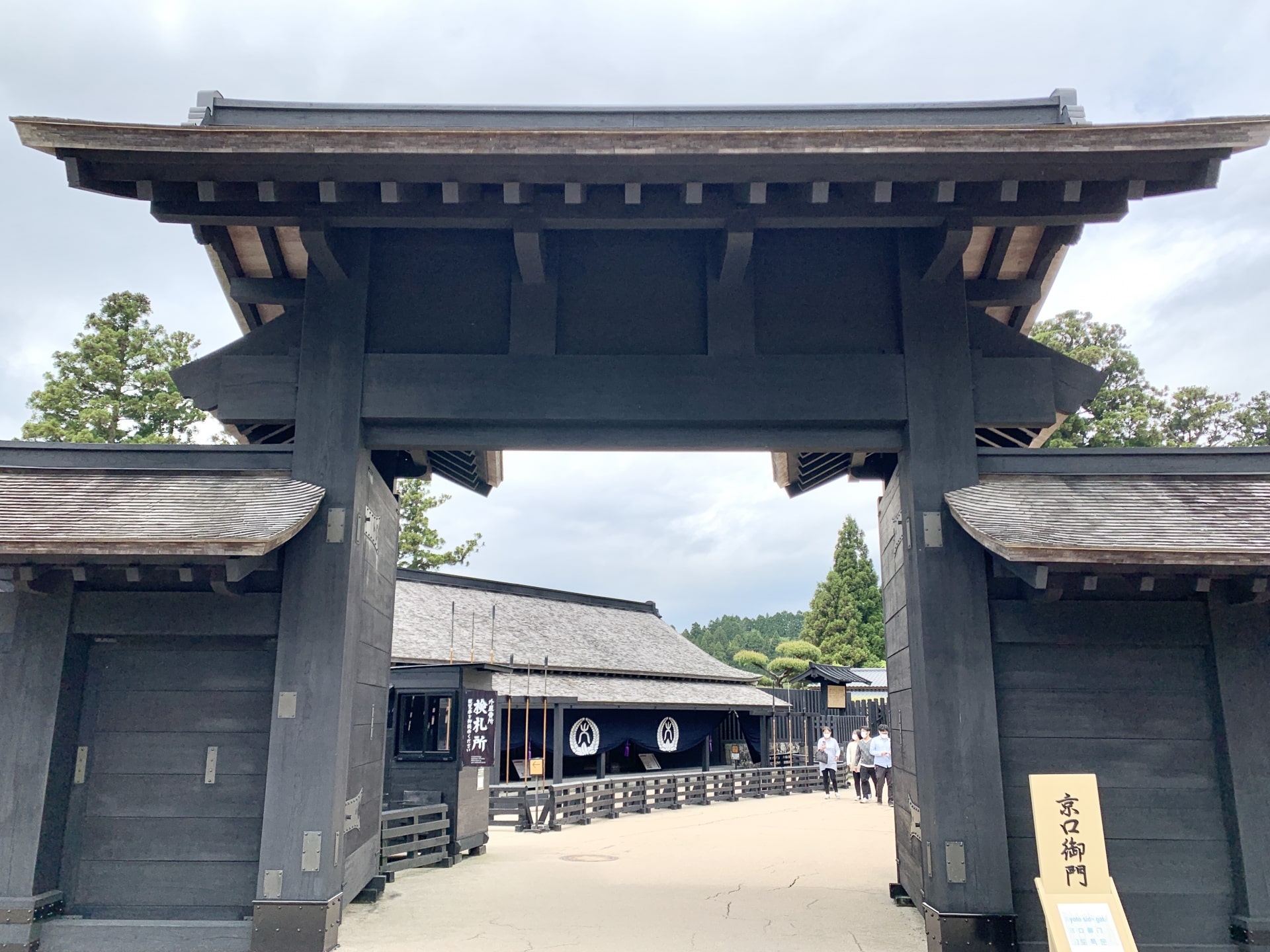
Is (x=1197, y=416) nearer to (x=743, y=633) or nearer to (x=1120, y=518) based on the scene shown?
(x=1120, y=518)

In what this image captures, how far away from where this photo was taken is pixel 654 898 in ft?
30.3

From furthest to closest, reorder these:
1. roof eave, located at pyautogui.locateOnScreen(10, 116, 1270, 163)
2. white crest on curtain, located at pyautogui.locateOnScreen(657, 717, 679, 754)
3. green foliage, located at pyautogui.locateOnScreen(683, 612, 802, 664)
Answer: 1. green foliage, located at pyautogui.locateOnScreen(683, 612, 802, 664)
2. white crest on curtain, located at pyautogui.locateOnScreen(657, 717, 679, 754)
3. roof eave, located at pyautogui.locateOnScreen(10, 116, 1270, 163)

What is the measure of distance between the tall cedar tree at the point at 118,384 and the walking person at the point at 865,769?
1930 cm

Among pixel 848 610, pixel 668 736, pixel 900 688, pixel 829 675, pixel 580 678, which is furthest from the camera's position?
pixel 848 610

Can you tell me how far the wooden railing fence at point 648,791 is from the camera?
17.0 metres

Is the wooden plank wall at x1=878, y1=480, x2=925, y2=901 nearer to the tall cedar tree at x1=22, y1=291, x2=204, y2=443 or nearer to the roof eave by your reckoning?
the roof eave

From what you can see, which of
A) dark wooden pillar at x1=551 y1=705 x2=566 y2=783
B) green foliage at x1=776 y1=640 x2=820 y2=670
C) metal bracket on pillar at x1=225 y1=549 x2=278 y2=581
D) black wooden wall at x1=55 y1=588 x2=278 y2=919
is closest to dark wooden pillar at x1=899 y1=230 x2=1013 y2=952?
metal bracket on pillar at x1=225 y1=549 x2=278 y2=581

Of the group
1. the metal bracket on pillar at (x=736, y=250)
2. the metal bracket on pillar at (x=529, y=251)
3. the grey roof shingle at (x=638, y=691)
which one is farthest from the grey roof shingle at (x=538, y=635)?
the metal bracket on pillar at (x=736, y=250)

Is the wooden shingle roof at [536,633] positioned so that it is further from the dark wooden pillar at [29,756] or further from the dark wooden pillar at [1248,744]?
the dark wooden pillar at [1248,744]

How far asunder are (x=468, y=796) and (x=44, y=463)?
7.42m

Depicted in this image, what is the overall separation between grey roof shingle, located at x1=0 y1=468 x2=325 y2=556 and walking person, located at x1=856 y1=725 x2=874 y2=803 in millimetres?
17629

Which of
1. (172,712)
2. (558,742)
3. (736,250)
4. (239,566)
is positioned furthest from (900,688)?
(558,742)

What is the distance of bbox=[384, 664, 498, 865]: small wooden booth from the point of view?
1230 centimetres

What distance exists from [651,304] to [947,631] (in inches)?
137
